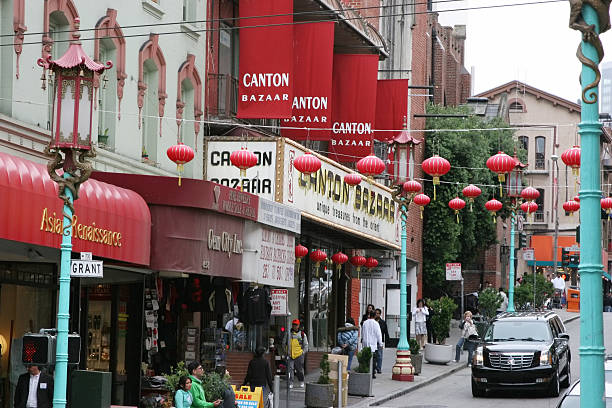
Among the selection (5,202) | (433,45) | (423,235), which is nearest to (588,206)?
(5,202)

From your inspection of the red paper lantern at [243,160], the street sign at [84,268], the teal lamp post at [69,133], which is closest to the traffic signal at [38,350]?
the teal lamp post at [69,133]

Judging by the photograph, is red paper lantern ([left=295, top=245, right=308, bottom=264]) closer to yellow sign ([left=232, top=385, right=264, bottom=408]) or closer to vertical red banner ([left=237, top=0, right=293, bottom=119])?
vertical red banner ([left=237, top=0, right=293, bottom=119])

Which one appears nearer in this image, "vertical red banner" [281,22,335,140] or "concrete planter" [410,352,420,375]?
"vertical red banner" [281,22,335,140]

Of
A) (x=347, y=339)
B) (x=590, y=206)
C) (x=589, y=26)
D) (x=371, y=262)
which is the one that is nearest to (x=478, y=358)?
(x=347, y=339)

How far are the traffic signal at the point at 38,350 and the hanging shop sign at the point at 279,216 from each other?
443 inches

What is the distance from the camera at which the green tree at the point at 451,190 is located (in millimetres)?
51625

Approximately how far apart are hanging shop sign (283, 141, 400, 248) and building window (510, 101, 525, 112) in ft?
160

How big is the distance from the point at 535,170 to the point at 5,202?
72.9 m

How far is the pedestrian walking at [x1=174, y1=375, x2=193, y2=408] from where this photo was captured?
56.2 ft

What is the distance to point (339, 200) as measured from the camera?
30344 millimetres

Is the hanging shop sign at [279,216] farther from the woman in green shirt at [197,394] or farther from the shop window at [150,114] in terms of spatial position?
the woman in green shirt at [197,394]

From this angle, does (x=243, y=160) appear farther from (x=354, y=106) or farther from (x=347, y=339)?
(x=354, y=106)

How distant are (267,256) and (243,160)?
96.3 inches

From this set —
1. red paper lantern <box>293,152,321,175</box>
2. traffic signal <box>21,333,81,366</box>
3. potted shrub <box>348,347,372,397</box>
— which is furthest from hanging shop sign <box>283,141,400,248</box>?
traffic signal <box>21,333,81,366</box>
